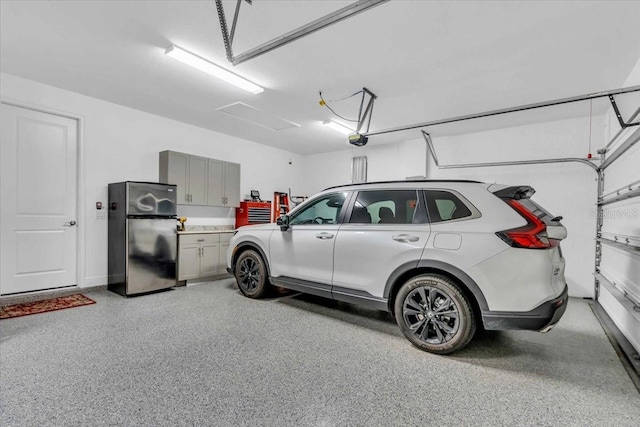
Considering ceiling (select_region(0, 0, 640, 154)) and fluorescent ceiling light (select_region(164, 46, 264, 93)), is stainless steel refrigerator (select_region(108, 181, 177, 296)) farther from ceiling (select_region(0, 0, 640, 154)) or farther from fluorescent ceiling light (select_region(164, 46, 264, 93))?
fluorescent ceiling light (select_region(164, 46, 264, 93))

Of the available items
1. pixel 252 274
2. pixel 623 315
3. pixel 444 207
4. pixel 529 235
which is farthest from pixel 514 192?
pixel 252 274

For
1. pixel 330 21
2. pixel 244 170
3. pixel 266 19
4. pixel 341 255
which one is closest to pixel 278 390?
pixel 341 255

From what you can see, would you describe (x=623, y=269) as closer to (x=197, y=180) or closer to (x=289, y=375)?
(x=289, y=375)

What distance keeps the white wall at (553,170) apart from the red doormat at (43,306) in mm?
6236

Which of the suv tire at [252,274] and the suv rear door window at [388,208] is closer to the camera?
the suv rear door window at [388,208]

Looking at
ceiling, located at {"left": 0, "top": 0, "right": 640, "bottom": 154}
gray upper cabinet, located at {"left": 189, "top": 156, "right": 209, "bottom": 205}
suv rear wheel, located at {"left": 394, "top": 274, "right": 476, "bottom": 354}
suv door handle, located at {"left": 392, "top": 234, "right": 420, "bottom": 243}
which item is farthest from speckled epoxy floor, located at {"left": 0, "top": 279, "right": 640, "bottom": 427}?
ceiling, located at {"left": 0, "top": 0, "right": 640, "bottom": 154}

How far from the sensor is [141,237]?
4.44 metres

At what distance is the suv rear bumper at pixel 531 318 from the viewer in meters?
2.25

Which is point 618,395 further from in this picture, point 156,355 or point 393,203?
point 156,355

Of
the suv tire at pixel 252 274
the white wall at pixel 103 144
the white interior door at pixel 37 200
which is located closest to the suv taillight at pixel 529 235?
the suv tire at pixel 252 274

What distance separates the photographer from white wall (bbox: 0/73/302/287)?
163 inches

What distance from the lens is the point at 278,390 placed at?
1.98 metres

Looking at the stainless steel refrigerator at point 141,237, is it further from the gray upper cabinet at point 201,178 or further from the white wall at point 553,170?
the white wall at point 553,170

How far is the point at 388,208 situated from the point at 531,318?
59.6 inches
